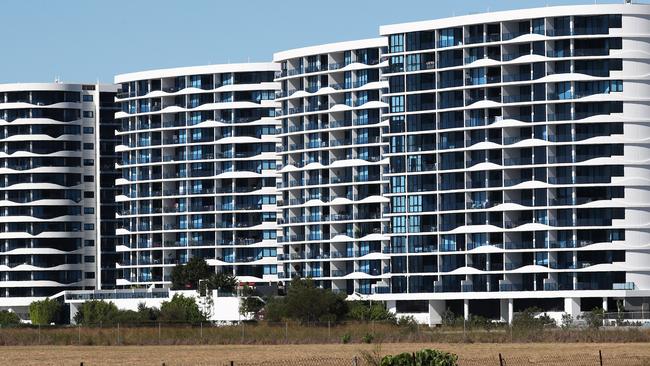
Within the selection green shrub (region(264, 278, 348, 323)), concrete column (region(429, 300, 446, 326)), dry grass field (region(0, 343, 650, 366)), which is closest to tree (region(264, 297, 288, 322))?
green shrub (region(264, 278, 348, 323))

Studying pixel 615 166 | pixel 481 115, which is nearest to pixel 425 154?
pixel 481 115

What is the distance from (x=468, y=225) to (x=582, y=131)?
1637 cm

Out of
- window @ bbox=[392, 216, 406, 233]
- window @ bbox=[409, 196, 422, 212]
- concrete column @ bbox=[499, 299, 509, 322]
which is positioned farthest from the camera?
window @ bbox=[392, 216, 406, 233]

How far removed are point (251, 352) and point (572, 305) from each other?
73.1 meters

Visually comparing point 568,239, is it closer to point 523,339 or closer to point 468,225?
point 468,225

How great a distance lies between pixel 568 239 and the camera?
182125 millimetres

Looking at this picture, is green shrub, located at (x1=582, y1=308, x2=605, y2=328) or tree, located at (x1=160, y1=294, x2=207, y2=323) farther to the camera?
tree, located at (x1=160, y1=294, x2=207, y2=323)

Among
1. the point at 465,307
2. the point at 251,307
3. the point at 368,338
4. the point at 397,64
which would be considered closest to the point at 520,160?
the point at 465,307

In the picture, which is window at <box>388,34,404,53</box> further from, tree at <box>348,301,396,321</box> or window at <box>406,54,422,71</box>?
tree at <box>348,301,396,321</box>

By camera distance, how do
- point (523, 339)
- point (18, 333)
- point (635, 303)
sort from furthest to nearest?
point (635, 303) → point (18, 333) → point (523, 339)

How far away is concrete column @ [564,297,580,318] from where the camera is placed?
179125mm

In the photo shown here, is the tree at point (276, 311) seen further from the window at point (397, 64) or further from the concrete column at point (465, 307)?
the window at point (397, 64)

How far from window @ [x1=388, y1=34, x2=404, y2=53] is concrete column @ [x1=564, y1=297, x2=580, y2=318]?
3373cm

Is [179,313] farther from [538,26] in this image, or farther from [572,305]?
[538,26]
